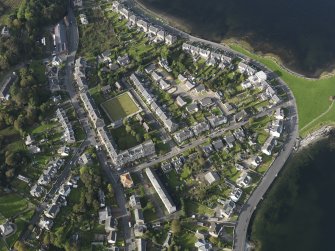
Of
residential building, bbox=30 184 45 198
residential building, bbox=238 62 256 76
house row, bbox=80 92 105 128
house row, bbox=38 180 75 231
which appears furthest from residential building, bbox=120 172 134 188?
residential building, bbox=238 62 256 76

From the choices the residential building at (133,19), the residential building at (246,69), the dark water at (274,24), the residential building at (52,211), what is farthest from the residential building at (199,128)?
the residential building at (133,19)

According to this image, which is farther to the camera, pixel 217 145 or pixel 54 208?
pixel 217 145

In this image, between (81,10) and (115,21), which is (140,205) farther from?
(81,10)

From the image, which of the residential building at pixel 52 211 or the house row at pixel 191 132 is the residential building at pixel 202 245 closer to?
the house row at pixel 191 132

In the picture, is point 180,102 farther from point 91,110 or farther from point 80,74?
point 80,74

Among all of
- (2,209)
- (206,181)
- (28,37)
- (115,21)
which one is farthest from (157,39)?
(2,209)

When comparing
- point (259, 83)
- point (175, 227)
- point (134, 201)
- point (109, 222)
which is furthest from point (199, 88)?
point (109, 222)
